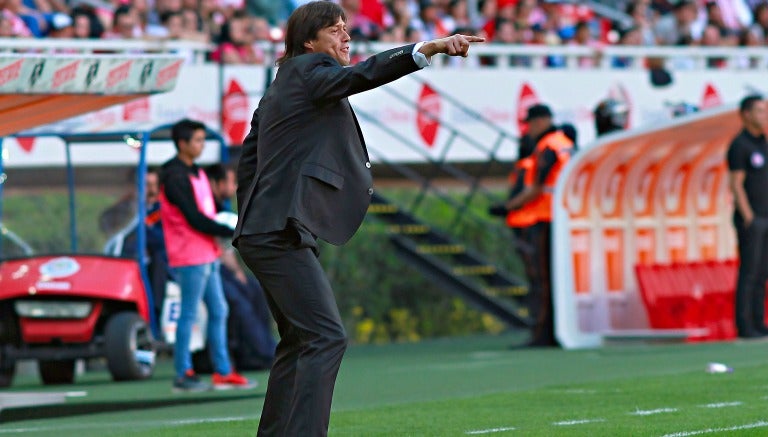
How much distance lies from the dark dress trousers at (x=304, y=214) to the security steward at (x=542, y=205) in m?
10.4

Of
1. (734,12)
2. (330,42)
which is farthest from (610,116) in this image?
(330,42)

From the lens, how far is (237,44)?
22.0m

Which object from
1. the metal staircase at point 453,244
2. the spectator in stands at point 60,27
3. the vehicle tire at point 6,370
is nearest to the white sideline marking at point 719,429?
the vehicle tire at point 6,370

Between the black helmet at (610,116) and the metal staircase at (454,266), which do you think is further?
the metal staircase at (454,266)

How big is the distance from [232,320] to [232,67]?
6.00 meters

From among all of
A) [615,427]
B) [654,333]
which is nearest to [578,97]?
[654,333]

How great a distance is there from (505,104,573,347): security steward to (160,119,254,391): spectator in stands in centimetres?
505

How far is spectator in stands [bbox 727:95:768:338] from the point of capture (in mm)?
17953

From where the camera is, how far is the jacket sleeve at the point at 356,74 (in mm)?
7805

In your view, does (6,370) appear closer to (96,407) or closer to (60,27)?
(96,407)

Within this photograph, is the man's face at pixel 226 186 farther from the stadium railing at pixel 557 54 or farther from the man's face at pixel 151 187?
the stadium railing at pixel 557 54

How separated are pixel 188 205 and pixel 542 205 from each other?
5728mm

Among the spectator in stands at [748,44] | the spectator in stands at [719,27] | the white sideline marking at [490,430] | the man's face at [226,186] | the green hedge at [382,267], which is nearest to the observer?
the white sideline marking at [490,430]

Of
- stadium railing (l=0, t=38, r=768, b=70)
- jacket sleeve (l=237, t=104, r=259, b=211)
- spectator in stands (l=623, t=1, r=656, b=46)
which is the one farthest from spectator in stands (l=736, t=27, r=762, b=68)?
jacket sleeve (l=237, t=104, r=259, b=211)
